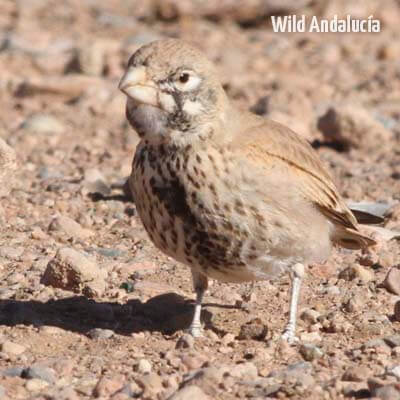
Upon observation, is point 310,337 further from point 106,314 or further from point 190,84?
point 190,84

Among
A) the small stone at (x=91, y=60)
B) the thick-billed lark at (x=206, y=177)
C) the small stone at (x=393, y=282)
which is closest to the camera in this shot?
the thick-billed lark at (x=206, y=177)

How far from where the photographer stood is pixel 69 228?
8.27 m

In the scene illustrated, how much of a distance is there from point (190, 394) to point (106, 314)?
1.60 meters

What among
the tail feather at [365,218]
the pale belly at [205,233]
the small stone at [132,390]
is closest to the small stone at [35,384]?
the small stone at [132,390]

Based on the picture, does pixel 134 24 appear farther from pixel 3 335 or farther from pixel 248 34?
pixel 3 335

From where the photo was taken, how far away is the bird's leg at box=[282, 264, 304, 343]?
6.55 metres

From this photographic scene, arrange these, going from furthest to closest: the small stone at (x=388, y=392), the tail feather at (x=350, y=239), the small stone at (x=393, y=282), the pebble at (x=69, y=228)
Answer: the pebble at (x=69, y=228), the small stone at (x=393, y=282), the tail feather at (x=350, y=239), the small stone at (x=388, y=392)

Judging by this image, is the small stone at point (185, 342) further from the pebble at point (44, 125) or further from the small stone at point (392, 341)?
the pebble at point (44, 125)

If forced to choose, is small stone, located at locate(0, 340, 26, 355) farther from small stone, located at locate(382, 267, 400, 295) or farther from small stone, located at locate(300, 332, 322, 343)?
small stone, located at locate(382, 267, 400, 295)

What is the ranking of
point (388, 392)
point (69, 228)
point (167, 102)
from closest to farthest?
point (388, 392) → point (167, 102) → point (69, 228)

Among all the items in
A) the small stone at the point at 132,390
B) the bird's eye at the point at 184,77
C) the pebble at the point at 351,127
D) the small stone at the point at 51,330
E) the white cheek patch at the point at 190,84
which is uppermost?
the bird's eye at the point at 184,77

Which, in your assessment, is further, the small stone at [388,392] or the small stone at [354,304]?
the small stone at [354,304]

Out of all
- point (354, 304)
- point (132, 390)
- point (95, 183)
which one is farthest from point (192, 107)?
point (95, 183)

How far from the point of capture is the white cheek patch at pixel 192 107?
604cm
